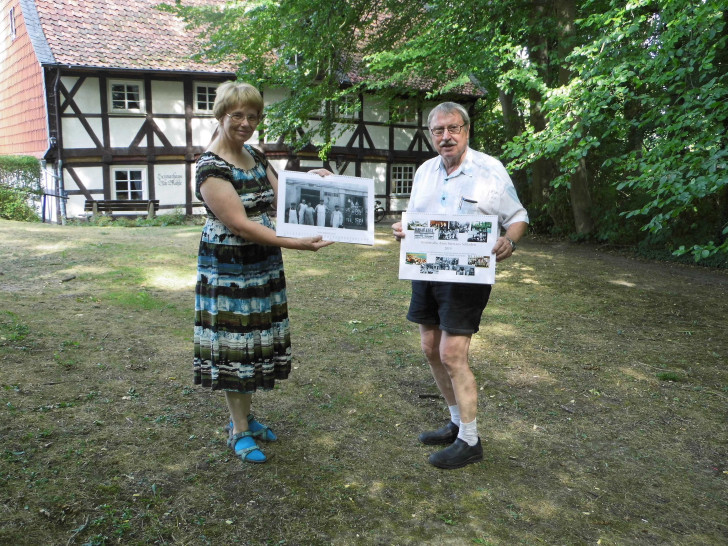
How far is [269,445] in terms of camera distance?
11.7ft

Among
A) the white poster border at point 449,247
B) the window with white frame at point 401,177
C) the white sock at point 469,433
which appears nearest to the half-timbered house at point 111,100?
the window with white frame at point 401,177

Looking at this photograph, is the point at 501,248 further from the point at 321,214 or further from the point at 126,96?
the point at 126,96

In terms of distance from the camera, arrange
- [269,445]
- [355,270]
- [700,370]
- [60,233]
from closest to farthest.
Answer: [269,445]
[700,370]
[355,270]
[60,233]

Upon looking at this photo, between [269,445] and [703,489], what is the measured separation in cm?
241

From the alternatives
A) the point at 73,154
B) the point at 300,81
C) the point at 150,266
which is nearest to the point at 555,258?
the point at 300,81

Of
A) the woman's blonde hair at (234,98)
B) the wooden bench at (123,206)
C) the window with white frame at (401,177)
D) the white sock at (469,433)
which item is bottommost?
the white sock at (469,433)

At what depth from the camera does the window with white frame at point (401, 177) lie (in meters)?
23.3

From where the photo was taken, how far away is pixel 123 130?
59.4 feet

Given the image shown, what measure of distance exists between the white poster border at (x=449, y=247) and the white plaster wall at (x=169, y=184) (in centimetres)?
1735

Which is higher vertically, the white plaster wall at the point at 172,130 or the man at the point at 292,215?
the white plaster wall at the point at 172,130

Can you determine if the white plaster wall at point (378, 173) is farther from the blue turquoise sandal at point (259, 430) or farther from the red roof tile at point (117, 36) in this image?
the blue turquoise sandal at point (259, 430)

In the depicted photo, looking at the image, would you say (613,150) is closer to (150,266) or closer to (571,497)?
(150,266)

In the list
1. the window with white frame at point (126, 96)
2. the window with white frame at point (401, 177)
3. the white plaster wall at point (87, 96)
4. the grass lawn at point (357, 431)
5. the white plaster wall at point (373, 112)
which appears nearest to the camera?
the grass lawn at point (357, 431)

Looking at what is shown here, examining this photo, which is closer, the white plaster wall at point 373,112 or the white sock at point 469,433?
the white sock at point 469,433
